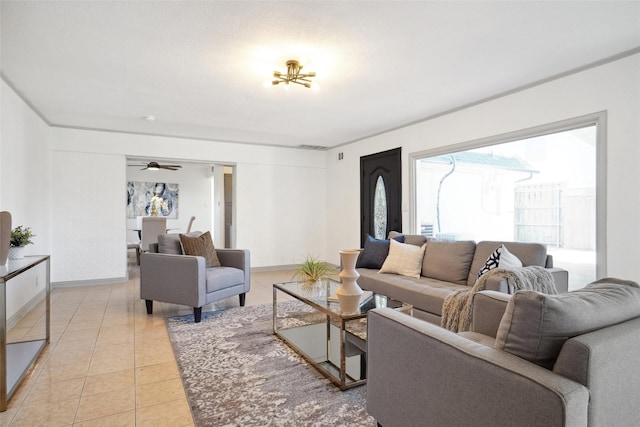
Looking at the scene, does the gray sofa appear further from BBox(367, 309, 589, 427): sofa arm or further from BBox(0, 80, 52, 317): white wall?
BBox(0, 80, 52, 317): white wall

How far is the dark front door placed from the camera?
5.41m

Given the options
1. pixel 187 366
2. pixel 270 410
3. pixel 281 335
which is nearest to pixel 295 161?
pixel 281 335

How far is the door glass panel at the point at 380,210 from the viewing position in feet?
18.8

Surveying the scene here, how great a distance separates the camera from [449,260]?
11.7ft

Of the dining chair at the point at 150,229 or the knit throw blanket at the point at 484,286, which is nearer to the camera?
the knit throw blanket at the point at 484,286

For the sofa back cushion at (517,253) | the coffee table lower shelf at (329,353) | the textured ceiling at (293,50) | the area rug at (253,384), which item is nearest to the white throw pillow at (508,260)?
the sofa back cushion at (517,253)

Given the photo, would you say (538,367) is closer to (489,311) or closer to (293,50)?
(489,311)

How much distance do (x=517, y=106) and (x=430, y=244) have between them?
1763 millimetres

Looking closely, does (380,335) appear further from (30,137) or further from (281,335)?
(30,137)

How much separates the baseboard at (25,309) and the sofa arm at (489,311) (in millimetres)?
4186

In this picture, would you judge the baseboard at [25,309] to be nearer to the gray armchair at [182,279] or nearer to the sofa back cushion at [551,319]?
the gray armchair at [182,279]

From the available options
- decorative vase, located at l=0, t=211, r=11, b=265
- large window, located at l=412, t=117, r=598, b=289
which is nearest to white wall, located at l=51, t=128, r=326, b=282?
large window, located at l=412, t=117, r=598, b=289

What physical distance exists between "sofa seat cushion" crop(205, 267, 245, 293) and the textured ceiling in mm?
2017

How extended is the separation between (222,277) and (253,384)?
1.77 metres
